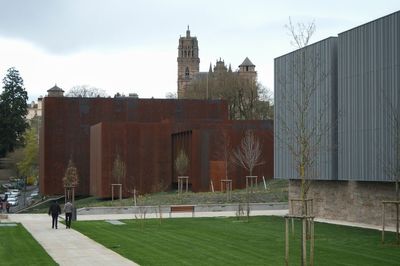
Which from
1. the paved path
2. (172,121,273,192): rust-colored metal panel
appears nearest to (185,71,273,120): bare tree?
(172,121,273,192): rust-colored metal panel

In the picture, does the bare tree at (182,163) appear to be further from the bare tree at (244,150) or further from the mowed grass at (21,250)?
the mowed grass at (21,250)

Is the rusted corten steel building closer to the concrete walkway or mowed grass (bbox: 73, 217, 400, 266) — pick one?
the concrete walkway

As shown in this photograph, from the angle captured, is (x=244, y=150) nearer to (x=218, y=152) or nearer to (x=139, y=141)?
(x=218, y=152)

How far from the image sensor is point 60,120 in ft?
223

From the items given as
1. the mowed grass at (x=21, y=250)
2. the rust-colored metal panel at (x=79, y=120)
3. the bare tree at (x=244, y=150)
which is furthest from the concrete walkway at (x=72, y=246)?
the rust-colored metal panel at (x=79, y=120)

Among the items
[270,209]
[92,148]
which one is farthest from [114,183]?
[270,209]

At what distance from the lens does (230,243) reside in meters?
23.4

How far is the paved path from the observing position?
62.5ft

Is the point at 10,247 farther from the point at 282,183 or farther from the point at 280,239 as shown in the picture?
the point at 282,183

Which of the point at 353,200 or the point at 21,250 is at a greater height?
the point at 353,200

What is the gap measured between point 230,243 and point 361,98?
35.5 ft

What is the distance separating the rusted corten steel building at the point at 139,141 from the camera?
58156mm

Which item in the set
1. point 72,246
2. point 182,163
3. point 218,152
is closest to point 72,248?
point 72,246

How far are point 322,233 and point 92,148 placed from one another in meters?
39.8
